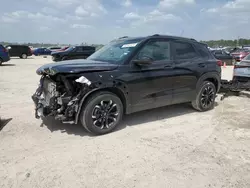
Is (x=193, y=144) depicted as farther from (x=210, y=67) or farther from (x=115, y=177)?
(x=210, y=67)

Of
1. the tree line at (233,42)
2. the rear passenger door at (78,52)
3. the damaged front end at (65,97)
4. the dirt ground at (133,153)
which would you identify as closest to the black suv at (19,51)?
the rear passenger door at (78,52)

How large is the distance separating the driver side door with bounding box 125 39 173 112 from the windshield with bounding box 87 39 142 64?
20 centimetres

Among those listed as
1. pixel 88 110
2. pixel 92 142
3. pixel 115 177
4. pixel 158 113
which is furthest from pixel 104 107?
pixel 158 113

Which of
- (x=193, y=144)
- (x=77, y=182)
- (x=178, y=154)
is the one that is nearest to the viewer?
(x=77, y=182)

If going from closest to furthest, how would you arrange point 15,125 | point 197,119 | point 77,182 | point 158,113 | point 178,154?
1. point 77,182
2. point 178,154
3. point 15,125
4. point 197,119
5. point 158,113

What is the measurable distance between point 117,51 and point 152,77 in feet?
3.09

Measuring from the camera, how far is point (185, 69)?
5059 mm

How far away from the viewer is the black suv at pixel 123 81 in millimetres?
3848

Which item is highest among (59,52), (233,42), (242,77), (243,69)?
(233,42)

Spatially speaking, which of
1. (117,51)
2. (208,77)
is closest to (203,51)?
(208,77)

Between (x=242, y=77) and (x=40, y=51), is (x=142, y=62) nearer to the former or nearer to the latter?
(x=242, y=77)

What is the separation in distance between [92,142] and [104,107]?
0.66m

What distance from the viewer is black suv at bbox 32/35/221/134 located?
385 centimetres

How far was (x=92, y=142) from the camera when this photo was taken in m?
3.83
